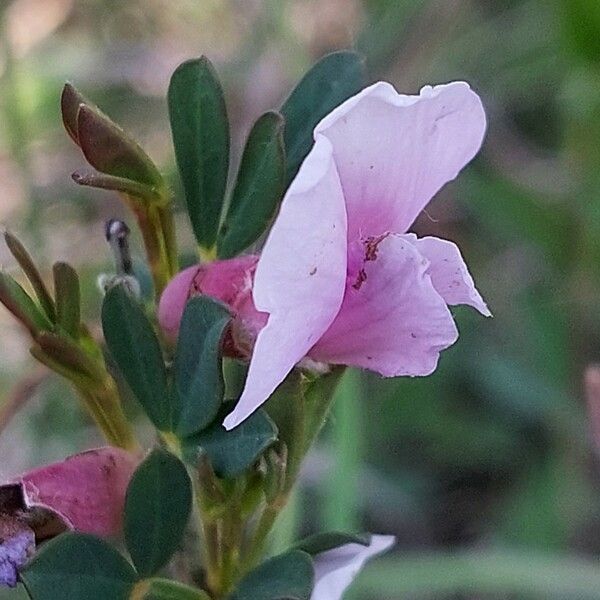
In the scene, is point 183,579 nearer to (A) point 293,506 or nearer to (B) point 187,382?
(B) point 187,382

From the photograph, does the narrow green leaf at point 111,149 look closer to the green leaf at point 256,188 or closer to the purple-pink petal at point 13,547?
the green leaf at point 256,188

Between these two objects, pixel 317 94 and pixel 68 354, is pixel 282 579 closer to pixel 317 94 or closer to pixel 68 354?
pixel 68 354

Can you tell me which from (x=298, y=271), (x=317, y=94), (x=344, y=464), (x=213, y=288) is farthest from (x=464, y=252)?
(x=298, y=271)

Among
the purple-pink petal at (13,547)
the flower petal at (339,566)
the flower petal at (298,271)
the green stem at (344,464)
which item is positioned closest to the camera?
the flower petal at (298,271)

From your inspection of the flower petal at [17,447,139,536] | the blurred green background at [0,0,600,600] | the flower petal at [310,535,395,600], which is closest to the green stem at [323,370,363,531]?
the blurred green background at [0,0,600,600]

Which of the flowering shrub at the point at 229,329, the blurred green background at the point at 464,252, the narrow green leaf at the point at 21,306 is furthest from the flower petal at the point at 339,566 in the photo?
the blurred green background at the point at 464,252

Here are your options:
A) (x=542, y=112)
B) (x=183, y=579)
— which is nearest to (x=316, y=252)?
(x=183, y=579)
